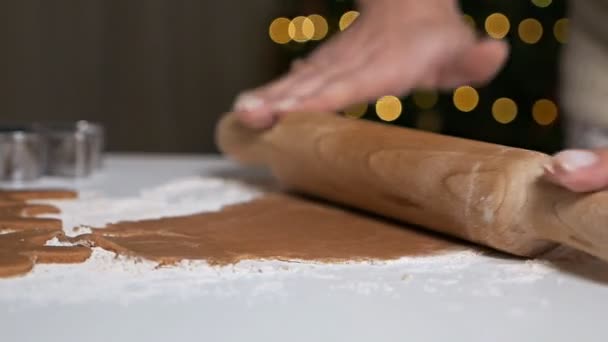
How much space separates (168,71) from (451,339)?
2830mm

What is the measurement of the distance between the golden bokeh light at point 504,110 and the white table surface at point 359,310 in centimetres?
186

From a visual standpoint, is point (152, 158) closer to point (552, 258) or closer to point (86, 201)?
point (86, 201)

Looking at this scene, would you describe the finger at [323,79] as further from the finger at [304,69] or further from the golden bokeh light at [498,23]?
the golden bokeh light at [498,23]

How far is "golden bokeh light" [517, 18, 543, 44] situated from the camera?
102 inches

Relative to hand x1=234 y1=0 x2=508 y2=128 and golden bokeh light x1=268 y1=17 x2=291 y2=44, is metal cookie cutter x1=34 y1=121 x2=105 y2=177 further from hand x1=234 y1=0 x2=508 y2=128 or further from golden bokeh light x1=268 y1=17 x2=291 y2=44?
golden bokeh light x1=268 y1=17 x2=291 y2=44

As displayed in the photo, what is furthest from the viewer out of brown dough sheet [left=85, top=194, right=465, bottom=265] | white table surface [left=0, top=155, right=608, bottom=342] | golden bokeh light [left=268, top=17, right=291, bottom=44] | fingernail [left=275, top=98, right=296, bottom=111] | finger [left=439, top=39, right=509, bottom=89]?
golden bokeh light [left=268, top=17, right=291, bottom=44]

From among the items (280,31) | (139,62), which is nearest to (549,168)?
(280,31)

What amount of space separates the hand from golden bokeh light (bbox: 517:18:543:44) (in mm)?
1264

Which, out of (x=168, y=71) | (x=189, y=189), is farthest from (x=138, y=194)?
(x=168, y=71)

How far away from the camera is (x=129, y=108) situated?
3.34 meters

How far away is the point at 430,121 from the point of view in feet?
8.68

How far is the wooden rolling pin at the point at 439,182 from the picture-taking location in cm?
76

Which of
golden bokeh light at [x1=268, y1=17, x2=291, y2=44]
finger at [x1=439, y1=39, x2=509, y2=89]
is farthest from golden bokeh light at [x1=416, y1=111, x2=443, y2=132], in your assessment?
finger at [x1=439, y1=39, x2=509, y2=89]

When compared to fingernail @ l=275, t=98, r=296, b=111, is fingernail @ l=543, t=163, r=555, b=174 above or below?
above
